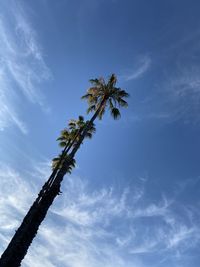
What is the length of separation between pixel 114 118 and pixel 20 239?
14.9 m

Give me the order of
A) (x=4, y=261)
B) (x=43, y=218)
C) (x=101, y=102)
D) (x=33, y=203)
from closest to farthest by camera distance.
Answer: (x=4, y=261) < (x=43, y=218) < (x=33, y=203) < (x=101, y=102)

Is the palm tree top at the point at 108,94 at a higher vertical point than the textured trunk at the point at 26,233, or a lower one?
higher

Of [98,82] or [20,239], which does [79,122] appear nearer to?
[98,82]

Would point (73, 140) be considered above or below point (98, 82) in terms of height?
below

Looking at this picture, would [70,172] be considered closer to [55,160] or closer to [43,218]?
[55,160]

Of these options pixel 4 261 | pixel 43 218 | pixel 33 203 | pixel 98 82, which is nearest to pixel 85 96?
pixel 98 82

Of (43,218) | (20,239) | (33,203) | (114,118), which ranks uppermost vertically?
(114,118)

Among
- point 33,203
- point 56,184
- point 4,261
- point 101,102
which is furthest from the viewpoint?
point 101,102

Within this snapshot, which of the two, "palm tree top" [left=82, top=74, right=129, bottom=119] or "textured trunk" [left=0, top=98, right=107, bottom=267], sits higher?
"palm tree top" [left=82, top=74, right=129, bottom=119]

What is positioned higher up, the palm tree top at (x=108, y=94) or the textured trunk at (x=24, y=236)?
the palm tree top at (x=108, y=94)

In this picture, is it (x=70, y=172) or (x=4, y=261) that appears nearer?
(x=4, y=261)

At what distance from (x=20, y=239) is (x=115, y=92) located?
53.0ft

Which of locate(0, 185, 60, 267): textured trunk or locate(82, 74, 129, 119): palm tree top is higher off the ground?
locate(82, 74, 129, 119): palm tree top

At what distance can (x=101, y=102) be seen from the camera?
96.2ft
